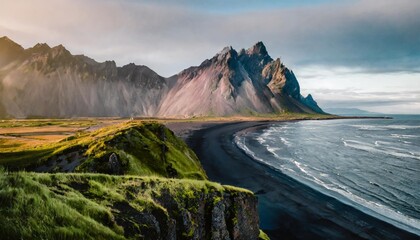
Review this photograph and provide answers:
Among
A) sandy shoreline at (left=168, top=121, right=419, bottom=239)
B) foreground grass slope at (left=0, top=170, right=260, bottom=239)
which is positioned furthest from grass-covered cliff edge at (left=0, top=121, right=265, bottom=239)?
sandy shoreline at (left=168, top=121, right=419, bottom=239)

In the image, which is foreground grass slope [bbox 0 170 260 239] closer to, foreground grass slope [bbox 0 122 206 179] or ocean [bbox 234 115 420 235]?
foreground grass slope [bbox 0 122 206 179]

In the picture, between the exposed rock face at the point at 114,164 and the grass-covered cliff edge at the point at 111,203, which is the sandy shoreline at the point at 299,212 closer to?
the exposed rock face at the point at 114,164

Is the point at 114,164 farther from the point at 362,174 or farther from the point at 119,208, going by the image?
the point at 362,174

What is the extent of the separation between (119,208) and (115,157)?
13.0 metres

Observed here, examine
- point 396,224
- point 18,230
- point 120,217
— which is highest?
point 18,230

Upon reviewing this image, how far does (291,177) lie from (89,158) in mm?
44701

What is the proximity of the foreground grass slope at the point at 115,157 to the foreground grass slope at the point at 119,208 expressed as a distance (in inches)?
380

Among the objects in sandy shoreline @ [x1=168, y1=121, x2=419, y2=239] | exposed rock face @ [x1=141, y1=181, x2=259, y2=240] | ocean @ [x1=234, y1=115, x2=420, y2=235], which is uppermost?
exposed rock face @ [x1=141, y1=181, x2=259, y2=240]

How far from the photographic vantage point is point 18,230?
20.9ft

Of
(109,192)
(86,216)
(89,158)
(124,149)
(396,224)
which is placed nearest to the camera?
(86,216)

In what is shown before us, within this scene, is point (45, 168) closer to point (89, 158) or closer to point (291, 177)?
point (89, 158)

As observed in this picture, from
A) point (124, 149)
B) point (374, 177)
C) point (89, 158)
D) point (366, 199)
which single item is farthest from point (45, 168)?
point (374, 177)

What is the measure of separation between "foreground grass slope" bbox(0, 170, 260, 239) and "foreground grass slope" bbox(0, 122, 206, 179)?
9642mm

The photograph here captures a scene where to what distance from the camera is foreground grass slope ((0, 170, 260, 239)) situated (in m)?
7.06
